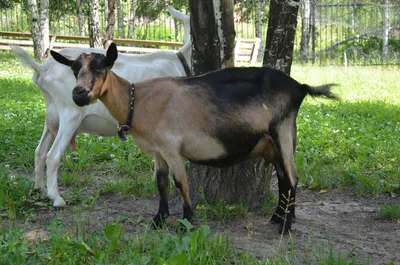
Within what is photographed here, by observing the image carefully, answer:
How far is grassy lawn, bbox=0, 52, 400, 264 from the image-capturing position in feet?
13.7

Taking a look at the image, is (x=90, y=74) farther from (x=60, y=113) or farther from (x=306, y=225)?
(x=306, y=225)

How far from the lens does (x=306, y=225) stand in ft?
17.8

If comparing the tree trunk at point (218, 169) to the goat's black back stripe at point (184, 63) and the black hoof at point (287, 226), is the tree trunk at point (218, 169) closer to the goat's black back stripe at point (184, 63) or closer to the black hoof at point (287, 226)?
the black hoof at point (287, 226)

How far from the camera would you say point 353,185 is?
6.88 m

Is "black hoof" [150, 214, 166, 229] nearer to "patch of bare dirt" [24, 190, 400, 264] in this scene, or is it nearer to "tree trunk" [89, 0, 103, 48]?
"patch of bare dirt" [24, 190, 400, 264]

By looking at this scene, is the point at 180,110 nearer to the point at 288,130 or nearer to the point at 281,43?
the point at 288,130

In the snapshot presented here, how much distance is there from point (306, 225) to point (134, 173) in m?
2.37

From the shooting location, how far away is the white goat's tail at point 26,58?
19.6ft

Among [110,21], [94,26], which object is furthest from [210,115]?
[110,21]

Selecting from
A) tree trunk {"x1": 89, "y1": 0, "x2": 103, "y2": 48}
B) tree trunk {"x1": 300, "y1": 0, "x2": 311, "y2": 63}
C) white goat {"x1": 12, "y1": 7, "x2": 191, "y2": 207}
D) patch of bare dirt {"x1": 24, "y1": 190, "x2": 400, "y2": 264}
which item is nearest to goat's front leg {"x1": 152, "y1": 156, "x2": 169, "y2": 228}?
patch of bare dirt {"x1": 24, "y1": 190, "x2": 400, "y2": 264}

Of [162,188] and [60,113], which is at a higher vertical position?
[60,113]

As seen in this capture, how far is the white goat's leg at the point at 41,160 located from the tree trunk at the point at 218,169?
146 cm

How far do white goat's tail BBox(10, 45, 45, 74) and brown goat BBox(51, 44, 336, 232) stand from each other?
133 cm

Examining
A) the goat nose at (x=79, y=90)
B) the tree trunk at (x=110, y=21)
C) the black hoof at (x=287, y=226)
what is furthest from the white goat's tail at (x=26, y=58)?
the tree trunk at (x=110, y=21)
